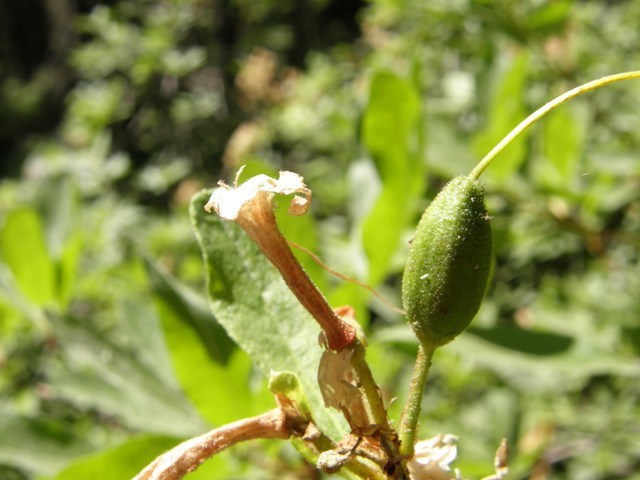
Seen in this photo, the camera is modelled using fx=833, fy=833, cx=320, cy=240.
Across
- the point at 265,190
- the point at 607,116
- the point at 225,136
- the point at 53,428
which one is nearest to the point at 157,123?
the point at 225,136

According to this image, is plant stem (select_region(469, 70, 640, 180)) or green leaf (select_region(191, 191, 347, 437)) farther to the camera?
green leaf (select_region(191, 191, 347, 437))

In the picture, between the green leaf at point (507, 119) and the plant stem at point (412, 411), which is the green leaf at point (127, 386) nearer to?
the plant stem at point (412, 411)

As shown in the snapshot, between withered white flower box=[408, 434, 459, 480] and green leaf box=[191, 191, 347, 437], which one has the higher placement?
green leaf box=[191, 191, 347, 437]

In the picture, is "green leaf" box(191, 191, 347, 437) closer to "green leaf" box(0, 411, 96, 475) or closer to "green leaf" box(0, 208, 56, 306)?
"green leaf" box(0, 411, 96, 475)

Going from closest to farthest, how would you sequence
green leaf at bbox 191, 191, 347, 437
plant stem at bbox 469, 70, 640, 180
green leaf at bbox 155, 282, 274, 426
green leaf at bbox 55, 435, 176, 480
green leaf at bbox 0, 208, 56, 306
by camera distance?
plant stem at bbox 469, 70, 640, 180, green leaf at bbox 191, 191, 347, 437, green leaf at bbox 55, 435, 176, 480, green leaf at bbox 155, 282, 274, 426, green leaf at bbox 0, 208, 56, 306

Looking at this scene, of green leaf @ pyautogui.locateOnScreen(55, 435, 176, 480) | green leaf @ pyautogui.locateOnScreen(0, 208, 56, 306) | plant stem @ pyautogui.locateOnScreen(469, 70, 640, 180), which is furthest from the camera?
green leaf @ pyautogui.locateOnScreen(0, 208, 56, 306)

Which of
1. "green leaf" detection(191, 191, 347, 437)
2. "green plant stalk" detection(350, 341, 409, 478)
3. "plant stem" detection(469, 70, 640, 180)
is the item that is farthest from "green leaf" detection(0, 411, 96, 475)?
"plant stem" detection(469, 70, 640, 180)

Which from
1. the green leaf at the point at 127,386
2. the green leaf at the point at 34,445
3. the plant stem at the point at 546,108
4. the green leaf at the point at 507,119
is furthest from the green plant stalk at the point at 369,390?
the green leaf at the point at 507,119

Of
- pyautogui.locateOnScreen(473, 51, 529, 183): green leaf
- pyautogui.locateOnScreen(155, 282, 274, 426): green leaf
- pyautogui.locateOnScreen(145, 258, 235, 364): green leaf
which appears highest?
pyautogui.locateOnScreen(473, 51, 529, 183): green leaf
